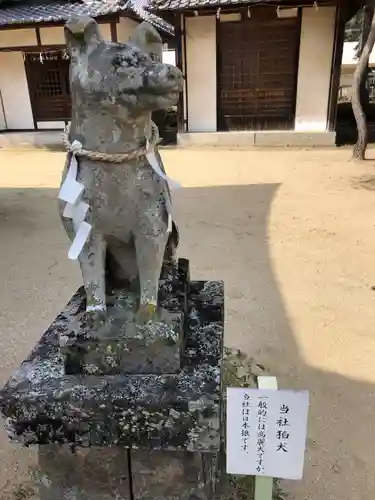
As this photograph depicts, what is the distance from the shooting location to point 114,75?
1181 millimetres

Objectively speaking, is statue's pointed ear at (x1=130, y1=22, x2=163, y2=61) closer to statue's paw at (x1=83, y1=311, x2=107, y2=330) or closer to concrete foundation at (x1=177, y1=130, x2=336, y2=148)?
statue's paw at (x1=83, y1=311, x2=107, y2=330)

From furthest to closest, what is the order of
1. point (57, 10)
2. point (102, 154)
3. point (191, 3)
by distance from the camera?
point (57, 10) < point (191, 3) < point (102, 154)

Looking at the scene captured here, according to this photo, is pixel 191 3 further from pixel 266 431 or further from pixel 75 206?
pixel 266 431

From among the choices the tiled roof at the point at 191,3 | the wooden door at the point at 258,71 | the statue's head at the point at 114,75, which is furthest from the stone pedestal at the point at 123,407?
the wooden door at the point at 258,71

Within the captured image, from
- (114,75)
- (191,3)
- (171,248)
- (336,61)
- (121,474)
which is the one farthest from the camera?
(336,61)

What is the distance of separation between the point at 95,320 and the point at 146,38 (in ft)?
2.78

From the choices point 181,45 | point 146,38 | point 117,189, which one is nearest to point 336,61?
point 181,45

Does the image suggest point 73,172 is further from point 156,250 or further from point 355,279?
point 355,279

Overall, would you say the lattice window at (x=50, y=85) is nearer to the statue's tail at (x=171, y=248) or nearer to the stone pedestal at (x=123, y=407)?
the statue's tail at (x=171, y=248)

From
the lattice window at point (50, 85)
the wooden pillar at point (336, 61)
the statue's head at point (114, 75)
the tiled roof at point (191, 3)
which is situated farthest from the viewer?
A: the lattice window at point (50, 85)

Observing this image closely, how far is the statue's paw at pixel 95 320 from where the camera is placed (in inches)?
55.4

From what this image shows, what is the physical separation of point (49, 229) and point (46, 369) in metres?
4.34

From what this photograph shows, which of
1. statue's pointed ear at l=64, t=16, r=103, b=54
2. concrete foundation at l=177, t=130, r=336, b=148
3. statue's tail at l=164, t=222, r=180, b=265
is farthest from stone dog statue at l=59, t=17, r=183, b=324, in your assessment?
concrete foundation at l=177, t=130, r=336, b=148

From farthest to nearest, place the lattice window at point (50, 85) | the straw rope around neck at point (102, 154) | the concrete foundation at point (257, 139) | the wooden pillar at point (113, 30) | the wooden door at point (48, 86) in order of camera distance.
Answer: the lattice window at point (50, 85) → the wooden door at point (48, 86) → the wooden pillar at point (113, 30) → the concrete foundation at point (257, 139) → the straw rope around neck at point (102, 154)
